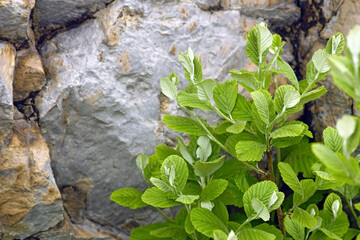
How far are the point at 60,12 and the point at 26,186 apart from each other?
607mm

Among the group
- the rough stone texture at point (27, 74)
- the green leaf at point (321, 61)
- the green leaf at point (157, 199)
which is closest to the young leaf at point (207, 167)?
the green leaf at point (157, 199)

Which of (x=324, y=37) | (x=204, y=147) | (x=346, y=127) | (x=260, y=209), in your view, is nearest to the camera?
(x=346, y=127)

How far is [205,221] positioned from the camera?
1048 mm

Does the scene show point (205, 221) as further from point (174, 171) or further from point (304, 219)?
point (304, 219)

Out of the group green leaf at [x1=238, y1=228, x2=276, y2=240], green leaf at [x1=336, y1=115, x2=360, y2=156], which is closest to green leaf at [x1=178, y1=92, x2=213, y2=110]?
green leaf at [x1=238, y1=228, x2=276, y2=240]

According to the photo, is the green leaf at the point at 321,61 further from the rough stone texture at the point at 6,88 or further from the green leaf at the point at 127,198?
the rough stone texture at the point at 6,88

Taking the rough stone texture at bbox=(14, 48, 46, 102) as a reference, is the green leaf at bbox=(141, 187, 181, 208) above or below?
below

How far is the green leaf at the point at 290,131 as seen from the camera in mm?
1026

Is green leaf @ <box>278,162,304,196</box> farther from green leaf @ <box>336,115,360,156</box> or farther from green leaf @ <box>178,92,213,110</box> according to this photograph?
green leaf @ <box>336,115,360,156</box>

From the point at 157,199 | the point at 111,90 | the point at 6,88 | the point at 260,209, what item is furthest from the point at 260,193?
the point at 6,88

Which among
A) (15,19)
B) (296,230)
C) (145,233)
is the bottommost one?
(145,233)

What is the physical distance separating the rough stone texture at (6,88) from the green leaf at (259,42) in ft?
2.31

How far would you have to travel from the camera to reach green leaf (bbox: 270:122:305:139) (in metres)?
1.03

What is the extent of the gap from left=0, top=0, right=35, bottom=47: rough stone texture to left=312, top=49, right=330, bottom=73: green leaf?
874 mm
